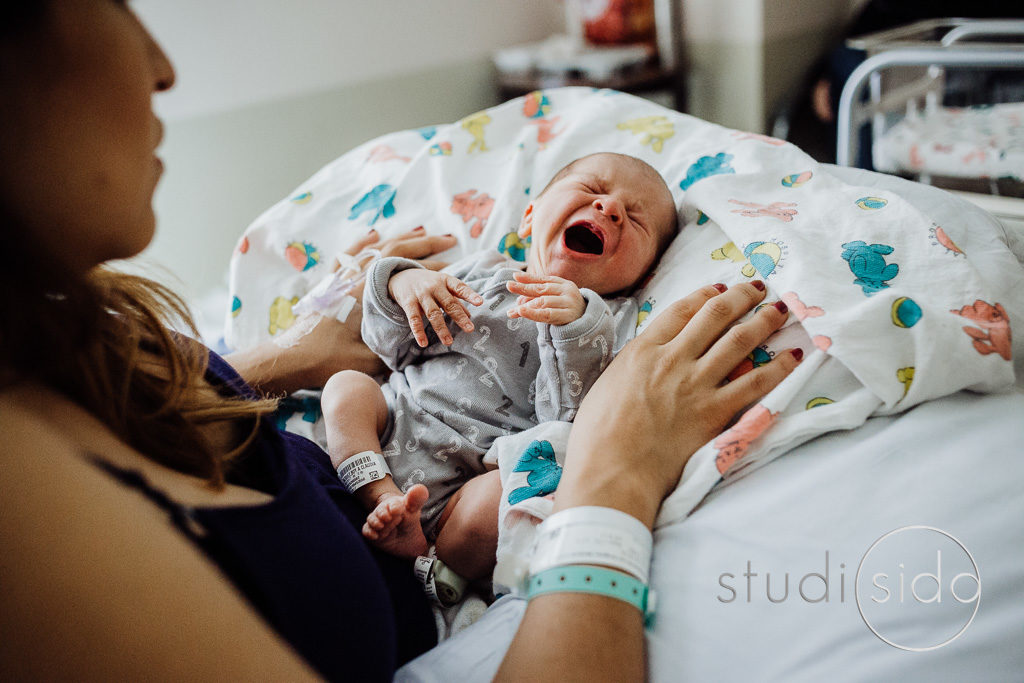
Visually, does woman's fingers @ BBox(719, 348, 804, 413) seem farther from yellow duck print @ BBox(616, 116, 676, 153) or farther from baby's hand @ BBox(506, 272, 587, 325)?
yellow duck print @ BBox(616, 116, 676, 153)

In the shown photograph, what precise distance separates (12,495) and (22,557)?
0.13 ft

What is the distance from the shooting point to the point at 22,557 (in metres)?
0.43

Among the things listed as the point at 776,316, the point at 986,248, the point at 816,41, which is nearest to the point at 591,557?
the point at 776,316

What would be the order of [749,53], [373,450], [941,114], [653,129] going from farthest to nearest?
[749,53] < [941,114] < [653,129] < [373,450]

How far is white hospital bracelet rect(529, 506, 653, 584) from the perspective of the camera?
0.67 meters

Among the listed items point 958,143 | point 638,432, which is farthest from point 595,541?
point 958,143

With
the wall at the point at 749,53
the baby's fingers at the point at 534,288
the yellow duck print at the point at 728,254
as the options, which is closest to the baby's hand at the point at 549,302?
the baby's fingers at the point at 534,288

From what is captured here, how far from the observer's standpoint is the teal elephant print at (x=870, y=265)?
868 mm

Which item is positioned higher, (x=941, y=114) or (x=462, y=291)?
(x=462, y=291)

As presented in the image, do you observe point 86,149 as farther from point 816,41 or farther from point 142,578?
point 816,41

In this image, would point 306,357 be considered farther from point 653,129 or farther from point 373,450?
point 653,129

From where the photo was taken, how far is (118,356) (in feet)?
2.07

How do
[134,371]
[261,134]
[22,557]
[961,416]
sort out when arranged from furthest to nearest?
[261,134] < [961,416] < [134,371] < [22,557]

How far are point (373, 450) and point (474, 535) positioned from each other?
0.20 meters
